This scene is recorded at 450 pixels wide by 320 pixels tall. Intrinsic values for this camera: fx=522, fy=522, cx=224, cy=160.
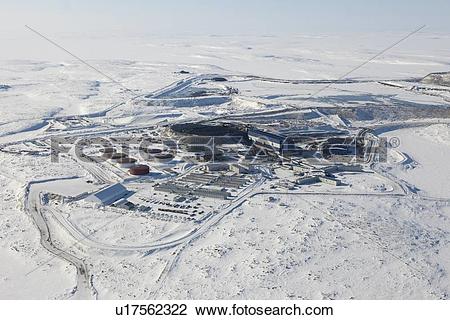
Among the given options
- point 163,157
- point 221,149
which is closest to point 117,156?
point 163,157

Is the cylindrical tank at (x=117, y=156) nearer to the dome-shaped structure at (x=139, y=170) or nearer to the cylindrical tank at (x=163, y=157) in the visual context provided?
the cylindrical tank at (x=163, y=157)

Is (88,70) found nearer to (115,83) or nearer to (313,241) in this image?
(115,83)

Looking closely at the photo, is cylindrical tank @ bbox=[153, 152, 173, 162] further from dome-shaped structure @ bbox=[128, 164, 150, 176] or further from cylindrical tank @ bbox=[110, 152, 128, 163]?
dome-shaped structure @ bbox=[128, 164, 150, 176]

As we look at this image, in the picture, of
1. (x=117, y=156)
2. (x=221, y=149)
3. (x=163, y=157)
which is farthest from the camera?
(x=221, y=149)

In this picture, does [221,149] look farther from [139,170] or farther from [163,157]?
[139,170]

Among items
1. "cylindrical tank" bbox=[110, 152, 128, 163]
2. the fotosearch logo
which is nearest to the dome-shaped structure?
the fotosearch logo

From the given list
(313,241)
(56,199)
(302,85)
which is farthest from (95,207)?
(302,85)

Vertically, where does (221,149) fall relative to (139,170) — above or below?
below

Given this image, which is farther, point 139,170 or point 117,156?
point 117,156

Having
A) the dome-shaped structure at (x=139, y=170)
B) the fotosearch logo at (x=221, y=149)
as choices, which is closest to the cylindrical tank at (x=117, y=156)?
the fotosearch logo at (x=221, y=149)
